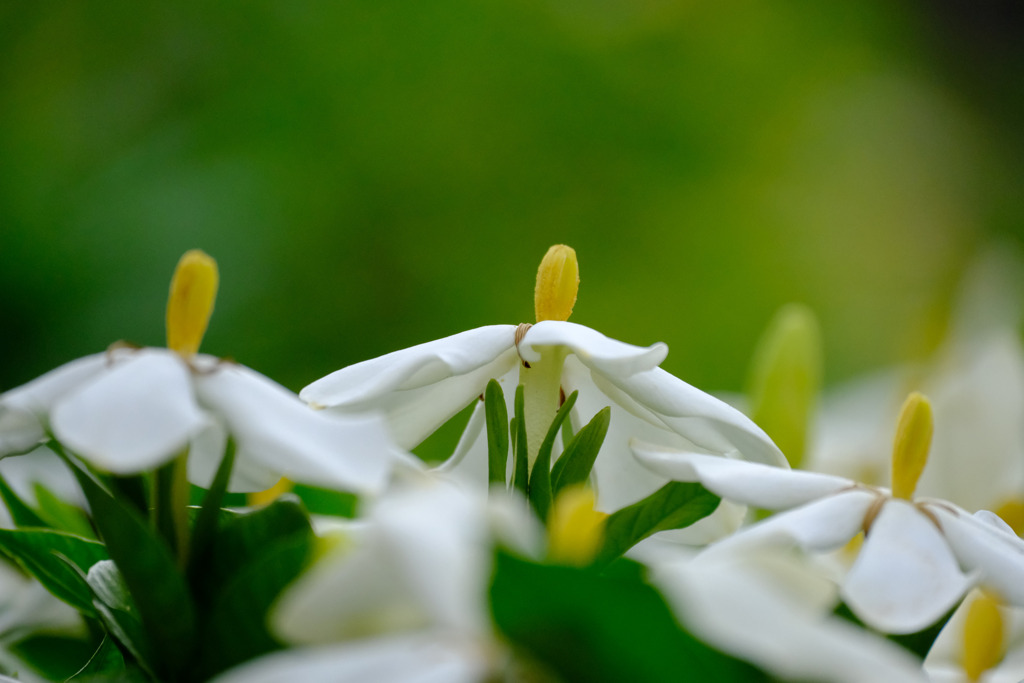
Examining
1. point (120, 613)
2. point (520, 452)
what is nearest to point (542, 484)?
point (520, 452)

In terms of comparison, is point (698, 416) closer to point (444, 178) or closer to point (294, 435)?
point (294, 435)

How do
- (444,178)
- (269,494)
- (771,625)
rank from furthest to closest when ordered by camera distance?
(444,178)
(269,494)
(771,625)

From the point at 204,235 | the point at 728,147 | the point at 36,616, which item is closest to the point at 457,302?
the point at 204,235

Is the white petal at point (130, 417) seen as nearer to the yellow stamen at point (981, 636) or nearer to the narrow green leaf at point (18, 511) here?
the narrow green leaf at point (18, 511)

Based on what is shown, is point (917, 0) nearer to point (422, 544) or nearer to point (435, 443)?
point (435, 443)

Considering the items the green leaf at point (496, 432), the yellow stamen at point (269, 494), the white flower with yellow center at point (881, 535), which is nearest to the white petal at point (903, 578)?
the white flower with yellow center at point (881, 535)

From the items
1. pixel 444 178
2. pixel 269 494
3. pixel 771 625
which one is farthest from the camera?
pixel 444 178
